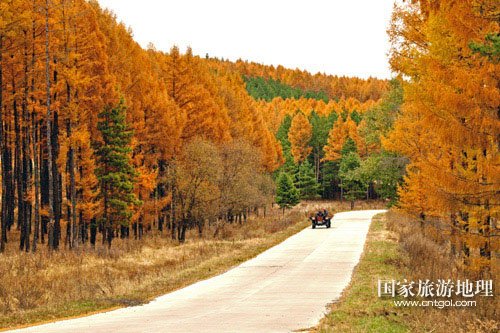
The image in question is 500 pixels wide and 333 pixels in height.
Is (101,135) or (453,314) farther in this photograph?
(101,135)

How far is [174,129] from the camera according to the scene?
39875 millimetres

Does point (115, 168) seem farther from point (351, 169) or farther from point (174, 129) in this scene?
point (351, 169)

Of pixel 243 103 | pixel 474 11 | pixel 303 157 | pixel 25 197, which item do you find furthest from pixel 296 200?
pixel 474 11

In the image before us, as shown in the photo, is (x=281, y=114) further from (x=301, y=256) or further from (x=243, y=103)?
(x=301, y=256)

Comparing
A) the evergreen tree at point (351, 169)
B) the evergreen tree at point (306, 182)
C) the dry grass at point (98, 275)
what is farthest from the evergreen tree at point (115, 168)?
the evergreen tree at point (306, 182)

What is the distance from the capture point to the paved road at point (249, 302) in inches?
488

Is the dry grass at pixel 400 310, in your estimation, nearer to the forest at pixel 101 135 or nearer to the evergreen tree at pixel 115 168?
the forest at pixel 101 135

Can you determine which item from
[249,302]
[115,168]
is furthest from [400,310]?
[115,168]

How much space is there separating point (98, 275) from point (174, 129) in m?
19.5

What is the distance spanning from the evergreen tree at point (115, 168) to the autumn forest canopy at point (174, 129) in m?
0.08

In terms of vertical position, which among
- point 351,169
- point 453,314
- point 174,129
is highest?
point 174,129

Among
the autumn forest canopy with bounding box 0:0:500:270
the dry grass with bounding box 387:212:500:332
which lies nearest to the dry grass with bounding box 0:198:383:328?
the autumn forest canopy with bounding box 0:0:500:270

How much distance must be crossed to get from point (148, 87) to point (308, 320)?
27.9 metres

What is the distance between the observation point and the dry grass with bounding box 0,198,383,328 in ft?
51.5
